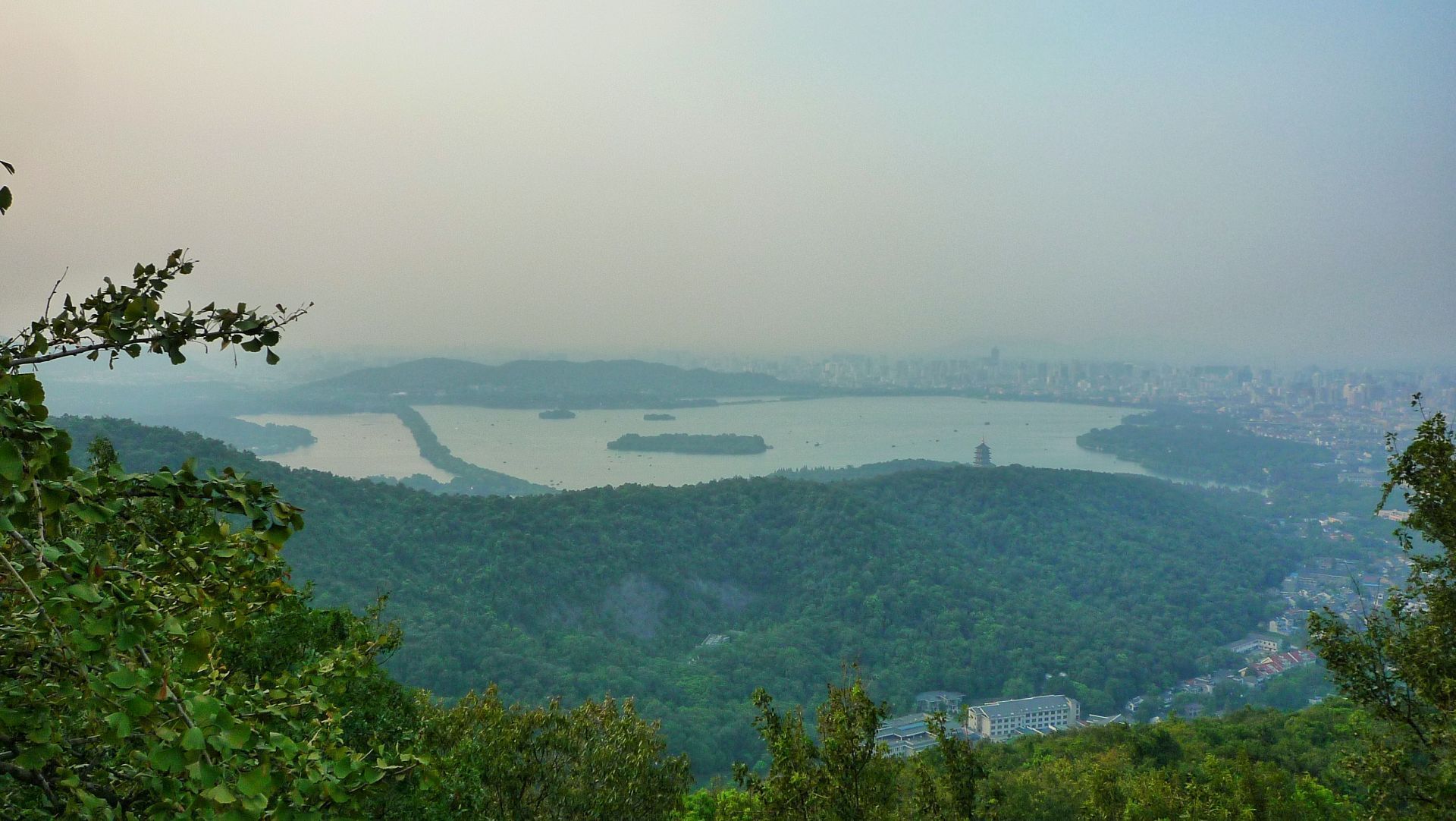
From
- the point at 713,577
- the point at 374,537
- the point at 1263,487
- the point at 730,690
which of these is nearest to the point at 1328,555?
the point at 1263,487

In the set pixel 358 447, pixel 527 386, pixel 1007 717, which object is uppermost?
pixel 527 386

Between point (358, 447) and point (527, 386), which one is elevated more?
point (527, 386)

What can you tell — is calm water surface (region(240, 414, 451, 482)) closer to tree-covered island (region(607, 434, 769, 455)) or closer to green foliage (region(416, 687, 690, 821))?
tree-covered island (region(607, 434, 769, 455))

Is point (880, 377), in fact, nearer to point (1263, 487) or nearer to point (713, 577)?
point (1263, 487)

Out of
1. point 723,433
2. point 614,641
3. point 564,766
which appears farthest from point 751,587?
point 723,433

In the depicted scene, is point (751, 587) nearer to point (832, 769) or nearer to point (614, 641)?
point (614, 641)

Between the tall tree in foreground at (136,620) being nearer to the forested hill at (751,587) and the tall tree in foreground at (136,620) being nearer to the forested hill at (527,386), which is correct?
the forested hill at (751,587)
